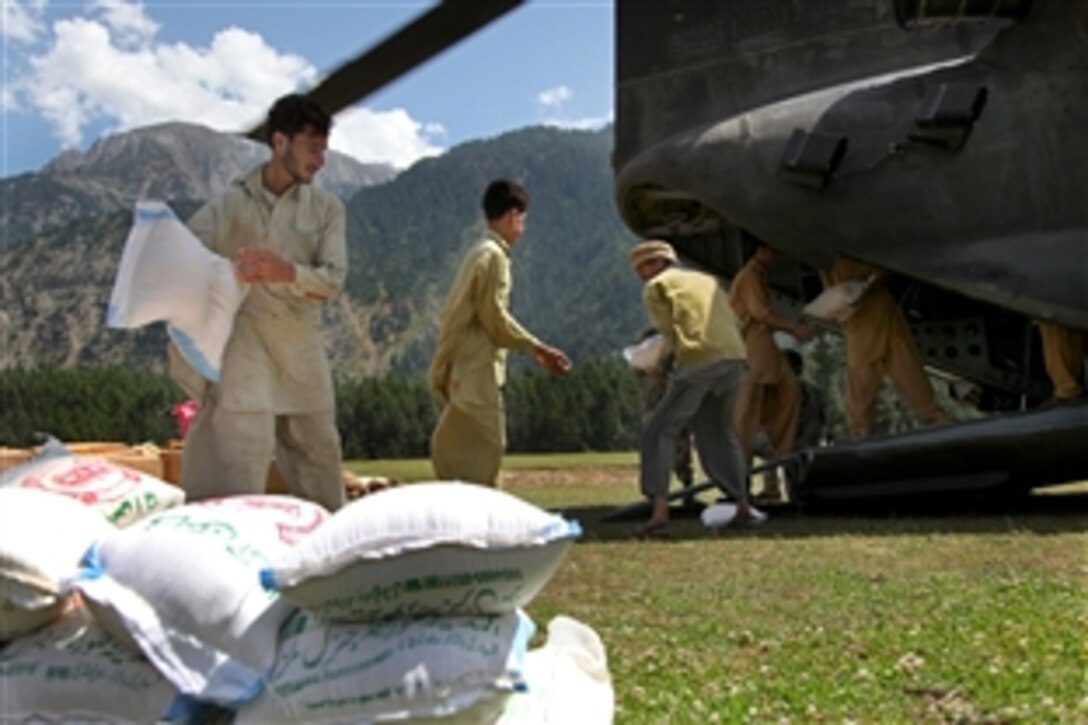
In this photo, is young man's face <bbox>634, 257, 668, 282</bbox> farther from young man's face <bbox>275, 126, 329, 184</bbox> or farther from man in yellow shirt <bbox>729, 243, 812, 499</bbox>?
young man's face <bbox>275, 126, 329, 184</bbox>

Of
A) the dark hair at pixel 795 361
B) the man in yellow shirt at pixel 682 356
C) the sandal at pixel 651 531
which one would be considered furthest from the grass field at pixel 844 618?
the dark hair at pixel 795 361

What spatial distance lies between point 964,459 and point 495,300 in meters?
3.18

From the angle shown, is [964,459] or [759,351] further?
[759,351]

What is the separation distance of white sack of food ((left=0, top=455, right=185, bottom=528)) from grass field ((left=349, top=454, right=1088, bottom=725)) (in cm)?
138

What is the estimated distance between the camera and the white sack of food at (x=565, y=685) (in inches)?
109

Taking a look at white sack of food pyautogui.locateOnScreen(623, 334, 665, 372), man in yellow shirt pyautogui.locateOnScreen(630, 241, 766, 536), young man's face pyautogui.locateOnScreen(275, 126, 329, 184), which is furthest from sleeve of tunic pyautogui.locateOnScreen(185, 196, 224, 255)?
white sack of food pyautogui.locateOnScreen(623, 334, 665, 372)

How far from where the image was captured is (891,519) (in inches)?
307

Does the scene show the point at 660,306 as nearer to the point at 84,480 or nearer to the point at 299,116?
the point at 299,116

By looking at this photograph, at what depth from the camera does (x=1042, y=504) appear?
8773 mm

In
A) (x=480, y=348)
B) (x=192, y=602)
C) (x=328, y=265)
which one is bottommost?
(x=192, y=602)

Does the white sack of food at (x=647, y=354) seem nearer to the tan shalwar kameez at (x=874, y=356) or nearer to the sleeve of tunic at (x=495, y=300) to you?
the tan shalwar kameez at (x=874, y=356)

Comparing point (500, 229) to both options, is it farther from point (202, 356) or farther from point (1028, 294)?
point (1028, 294)

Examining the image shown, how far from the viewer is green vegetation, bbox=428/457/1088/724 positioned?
3.36 m

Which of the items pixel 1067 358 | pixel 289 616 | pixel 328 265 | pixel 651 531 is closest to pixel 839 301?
pixel 1067 358
